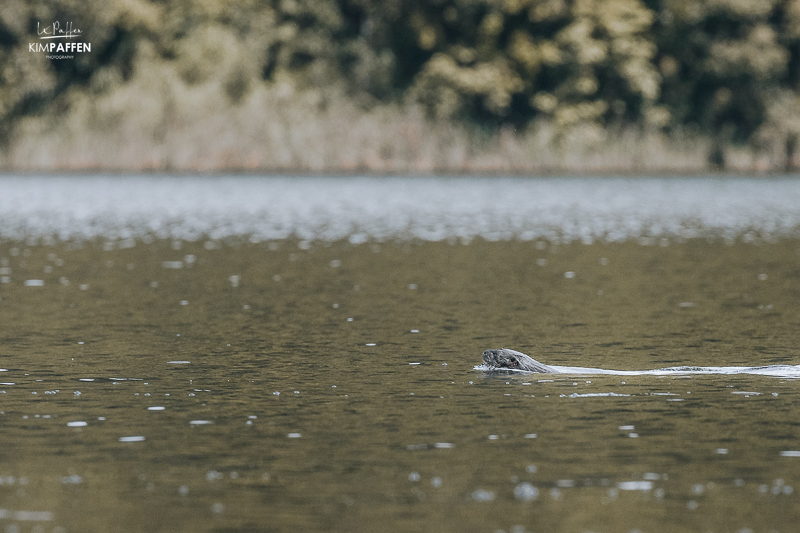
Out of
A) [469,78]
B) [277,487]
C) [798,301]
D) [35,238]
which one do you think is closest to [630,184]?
[469,78]

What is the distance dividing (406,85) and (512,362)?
219ft

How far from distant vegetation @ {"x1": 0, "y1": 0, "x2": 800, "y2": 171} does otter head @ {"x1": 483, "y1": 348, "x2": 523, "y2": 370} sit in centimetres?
5254

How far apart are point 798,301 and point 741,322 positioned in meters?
3.23

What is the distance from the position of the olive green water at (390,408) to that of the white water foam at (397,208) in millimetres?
13811

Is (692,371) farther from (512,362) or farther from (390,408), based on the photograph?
(390,408)

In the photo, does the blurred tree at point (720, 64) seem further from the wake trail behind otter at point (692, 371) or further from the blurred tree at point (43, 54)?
the wake trail behind otter at point (692, 371)

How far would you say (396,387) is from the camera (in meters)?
15.4

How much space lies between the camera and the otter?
16.5m

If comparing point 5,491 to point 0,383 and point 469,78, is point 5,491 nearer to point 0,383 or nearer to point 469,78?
point 0,383
